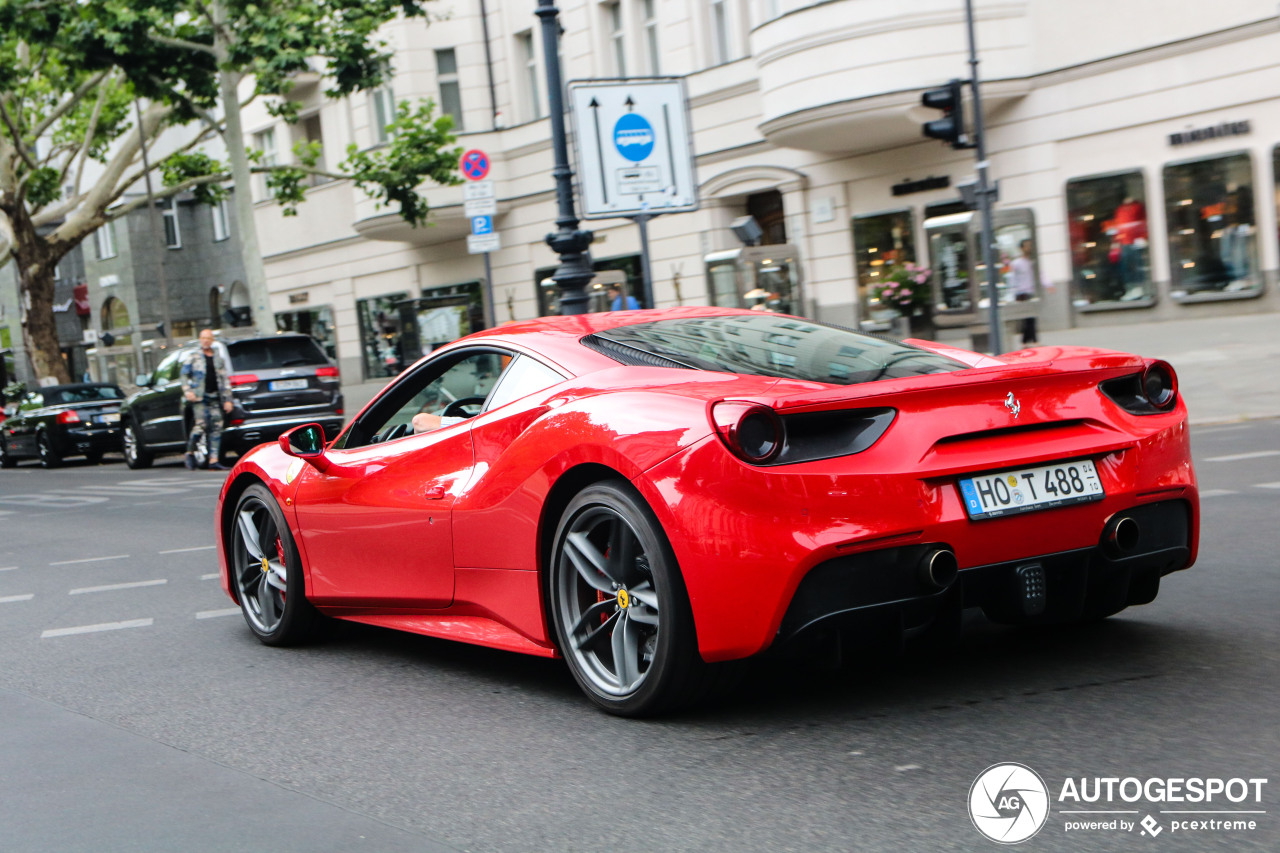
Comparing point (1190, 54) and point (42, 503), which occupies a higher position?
point (1190, 54)

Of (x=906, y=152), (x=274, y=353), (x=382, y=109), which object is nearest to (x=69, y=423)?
(x=274, y=353)

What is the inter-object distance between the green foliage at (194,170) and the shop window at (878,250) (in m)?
15.8

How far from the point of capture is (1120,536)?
426 centimetres

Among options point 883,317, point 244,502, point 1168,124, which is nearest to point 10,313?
point 883,317

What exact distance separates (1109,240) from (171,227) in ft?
119

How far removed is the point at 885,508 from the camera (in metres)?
3.91

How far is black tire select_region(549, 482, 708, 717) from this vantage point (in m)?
4.10

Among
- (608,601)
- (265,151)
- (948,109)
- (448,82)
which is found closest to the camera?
(608,601)

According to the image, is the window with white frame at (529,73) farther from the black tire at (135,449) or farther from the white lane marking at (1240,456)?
the white lane marking at (1240,456)

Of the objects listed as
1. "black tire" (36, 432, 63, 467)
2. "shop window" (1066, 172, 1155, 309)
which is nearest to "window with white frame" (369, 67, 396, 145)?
"black tire" (36, 432, 63, 467)

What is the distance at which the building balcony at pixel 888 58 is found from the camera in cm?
2064

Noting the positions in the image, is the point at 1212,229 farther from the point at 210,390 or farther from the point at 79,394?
the point at 79,394

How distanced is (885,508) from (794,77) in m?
18.7

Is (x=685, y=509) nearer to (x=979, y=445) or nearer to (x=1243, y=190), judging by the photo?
(x=979, y=445)
